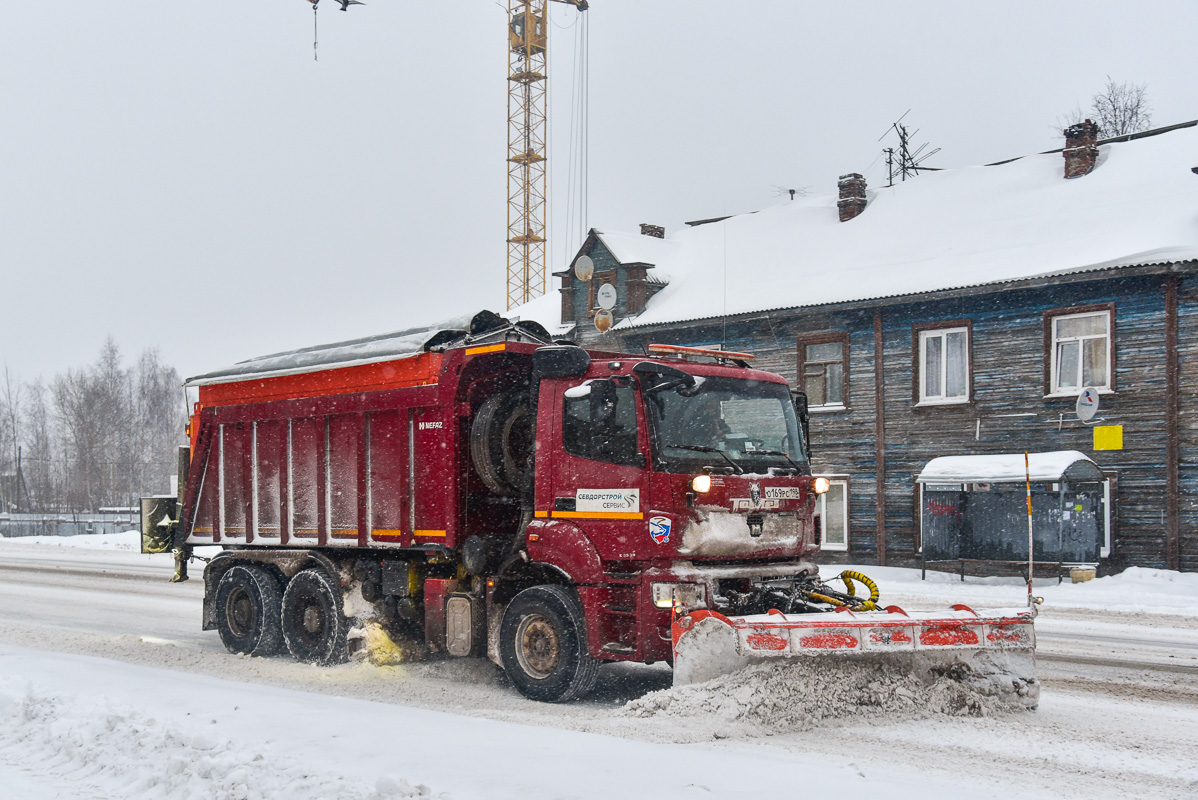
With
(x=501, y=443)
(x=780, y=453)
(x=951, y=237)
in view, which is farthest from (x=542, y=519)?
(x=951, y=237)

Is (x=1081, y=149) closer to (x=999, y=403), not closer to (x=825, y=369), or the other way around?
(x=999, y=403)

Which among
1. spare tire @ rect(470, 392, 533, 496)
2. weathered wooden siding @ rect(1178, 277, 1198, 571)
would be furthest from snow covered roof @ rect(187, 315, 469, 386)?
weathered wooden siding @ rect(1178, 277, 1198, 571)

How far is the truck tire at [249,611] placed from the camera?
456 inches

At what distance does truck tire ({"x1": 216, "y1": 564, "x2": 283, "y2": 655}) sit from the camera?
1159 centimetres

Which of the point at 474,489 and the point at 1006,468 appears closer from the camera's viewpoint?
the point at 474,489

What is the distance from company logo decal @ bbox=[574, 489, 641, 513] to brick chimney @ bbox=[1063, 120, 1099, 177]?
2034 centimetres

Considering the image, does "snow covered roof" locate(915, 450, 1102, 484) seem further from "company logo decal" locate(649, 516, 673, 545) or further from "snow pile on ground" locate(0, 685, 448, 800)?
"snow pile on ground" locate(0, 685, 448, 800)

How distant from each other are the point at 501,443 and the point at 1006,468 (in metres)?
14.2

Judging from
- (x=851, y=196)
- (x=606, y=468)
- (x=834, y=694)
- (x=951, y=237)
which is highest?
(x=851, y=196)

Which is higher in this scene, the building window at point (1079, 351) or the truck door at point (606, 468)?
the building window at point (1079, 351)

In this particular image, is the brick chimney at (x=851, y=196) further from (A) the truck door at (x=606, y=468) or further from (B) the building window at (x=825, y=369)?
(A) the truck door at (x=606, y=468)

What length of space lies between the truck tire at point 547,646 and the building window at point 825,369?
57.0 ft

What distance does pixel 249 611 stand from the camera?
11891mm

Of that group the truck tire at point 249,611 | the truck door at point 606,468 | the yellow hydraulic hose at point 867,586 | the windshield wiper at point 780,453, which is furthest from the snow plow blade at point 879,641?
the truck tire at point 249,611
